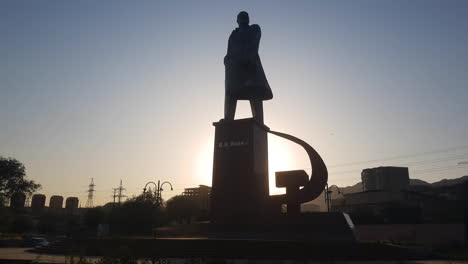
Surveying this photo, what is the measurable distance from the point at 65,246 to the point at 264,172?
33.1 ft

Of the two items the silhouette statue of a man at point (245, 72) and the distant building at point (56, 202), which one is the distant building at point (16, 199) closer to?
the silhouette statue of a man at point (245, 72)

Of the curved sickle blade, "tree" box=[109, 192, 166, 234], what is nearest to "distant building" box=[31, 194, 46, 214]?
"tree" box=[109, 192, 166, 234]

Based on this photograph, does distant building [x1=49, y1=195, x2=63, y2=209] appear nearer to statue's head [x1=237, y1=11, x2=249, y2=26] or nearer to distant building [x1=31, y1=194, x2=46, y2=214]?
distant building [x1=31, y1=194, x2=46, y2=214]

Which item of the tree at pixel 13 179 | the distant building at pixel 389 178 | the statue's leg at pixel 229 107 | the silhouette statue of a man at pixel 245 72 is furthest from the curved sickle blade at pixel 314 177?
the distant building at pixel 389 178

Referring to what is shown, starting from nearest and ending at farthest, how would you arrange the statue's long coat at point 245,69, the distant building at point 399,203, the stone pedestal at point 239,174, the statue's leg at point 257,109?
the stone pedestal at point 239,174 → the statue's long coat at point 245,69 → the statue's leg at point 257,109 → the distant building at point 399,203

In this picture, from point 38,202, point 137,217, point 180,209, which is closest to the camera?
point 137,217

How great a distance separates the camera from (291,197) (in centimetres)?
1912

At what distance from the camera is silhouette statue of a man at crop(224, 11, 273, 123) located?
67.6 feet

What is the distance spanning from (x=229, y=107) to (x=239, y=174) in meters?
4.00

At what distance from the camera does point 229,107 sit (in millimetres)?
20875

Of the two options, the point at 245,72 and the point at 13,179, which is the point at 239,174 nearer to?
the point at 245,72

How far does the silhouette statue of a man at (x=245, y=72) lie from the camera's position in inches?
811

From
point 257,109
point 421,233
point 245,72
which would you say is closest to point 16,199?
point 257,109

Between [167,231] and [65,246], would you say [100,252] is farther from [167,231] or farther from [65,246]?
[167,231]
